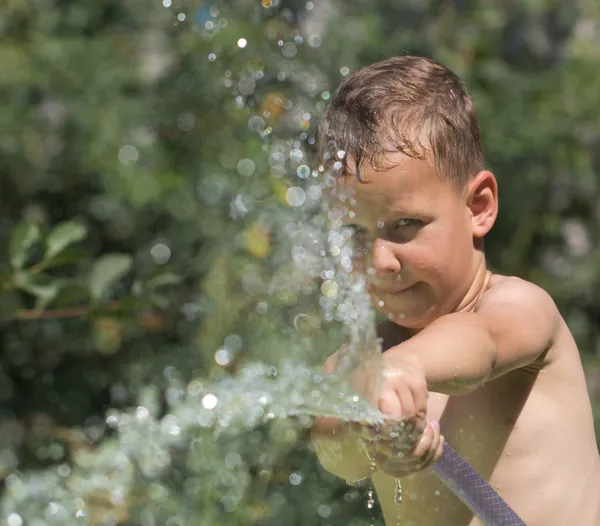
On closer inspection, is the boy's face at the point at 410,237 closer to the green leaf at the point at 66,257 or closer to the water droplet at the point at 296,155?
the green leaf at the point at 66,257

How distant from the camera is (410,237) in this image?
1.45 meters

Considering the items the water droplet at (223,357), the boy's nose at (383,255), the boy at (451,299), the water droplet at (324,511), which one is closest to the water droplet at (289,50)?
the water droplet at (223,357)

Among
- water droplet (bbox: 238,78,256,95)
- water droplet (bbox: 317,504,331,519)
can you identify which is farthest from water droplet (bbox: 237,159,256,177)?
water droplet (bbox: 317,504,331,519)

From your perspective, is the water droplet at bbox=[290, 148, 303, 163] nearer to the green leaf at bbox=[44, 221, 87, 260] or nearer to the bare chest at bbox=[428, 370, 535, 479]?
the green leaf at bbox=[44, 221, 87, 260]

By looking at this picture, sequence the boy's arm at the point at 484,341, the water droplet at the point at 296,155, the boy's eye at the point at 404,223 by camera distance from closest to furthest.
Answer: the boy's arm at the point at 484,341 → the boy's eye at the point at 404,223 → the water droplet at the point at 296,155

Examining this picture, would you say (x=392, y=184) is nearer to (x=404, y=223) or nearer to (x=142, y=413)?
(x=404, y=223)

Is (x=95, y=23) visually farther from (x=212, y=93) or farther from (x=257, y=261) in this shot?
(x=257, y=261)

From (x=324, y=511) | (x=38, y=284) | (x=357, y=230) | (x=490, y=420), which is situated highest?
(x=357, y=230)

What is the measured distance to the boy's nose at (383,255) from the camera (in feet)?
4.71

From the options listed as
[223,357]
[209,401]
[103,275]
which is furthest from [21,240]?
[223,357]

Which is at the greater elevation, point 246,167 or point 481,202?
point 481,202

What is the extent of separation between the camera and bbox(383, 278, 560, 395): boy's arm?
121 cm

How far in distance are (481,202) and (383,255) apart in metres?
0.22

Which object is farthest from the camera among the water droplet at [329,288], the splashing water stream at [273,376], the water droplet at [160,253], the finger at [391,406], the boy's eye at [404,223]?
the water droplet at [160,253]
